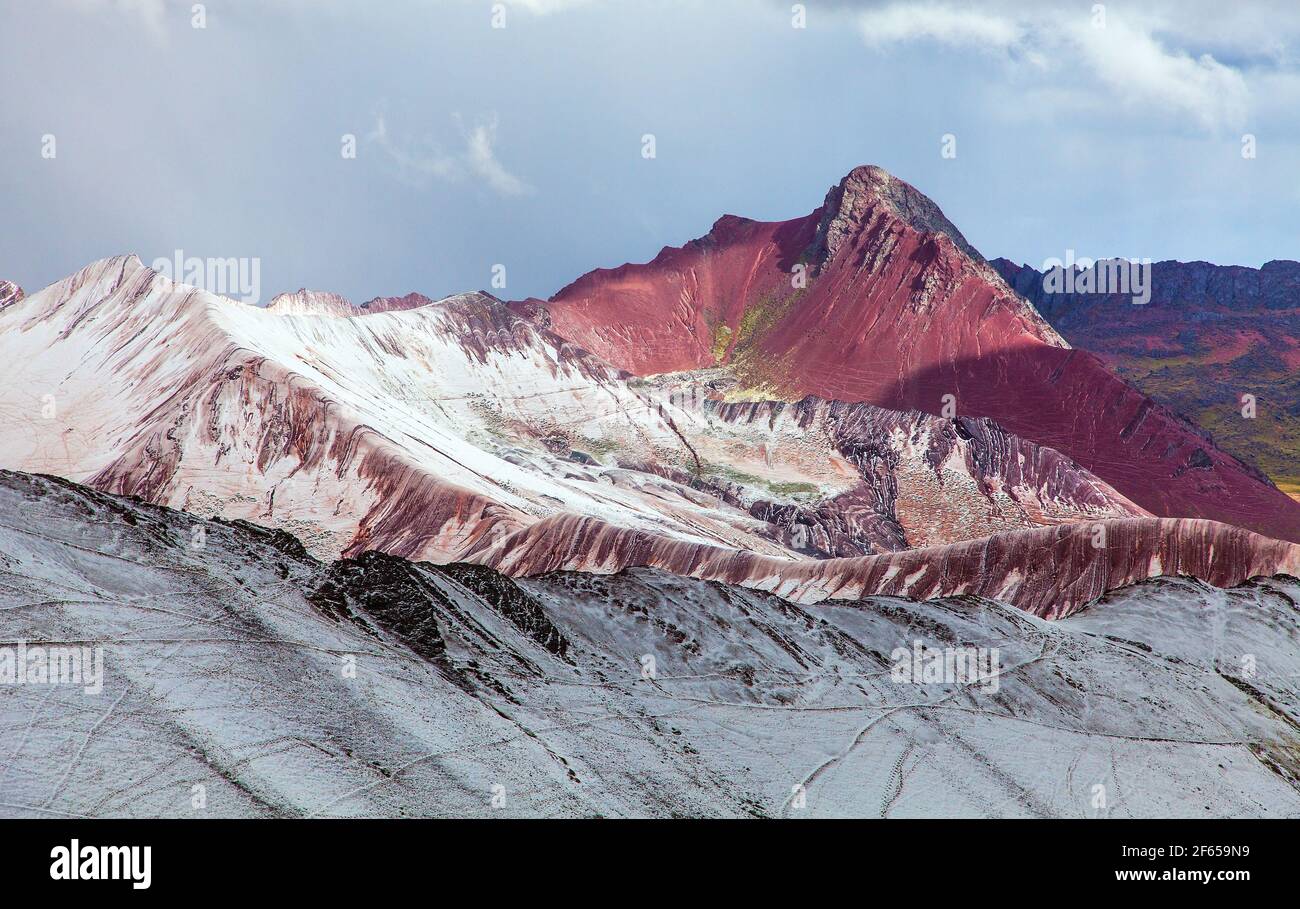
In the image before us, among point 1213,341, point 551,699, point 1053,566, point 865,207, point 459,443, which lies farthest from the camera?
point 1213,341

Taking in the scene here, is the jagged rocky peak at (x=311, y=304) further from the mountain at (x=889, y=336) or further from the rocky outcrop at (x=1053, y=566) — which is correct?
the rocky outcrop at (x=1053, y=566)

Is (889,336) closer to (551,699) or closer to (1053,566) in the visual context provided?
(1053,566)

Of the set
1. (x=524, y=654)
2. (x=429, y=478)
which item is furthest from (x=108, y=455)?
(x=524, y=654)

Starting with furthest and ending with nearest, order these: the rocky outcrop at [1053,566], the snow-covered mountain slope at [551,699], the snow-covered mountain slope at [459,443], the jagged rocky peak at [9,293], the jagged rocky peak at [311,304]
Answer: the jagged rocky peak at [311,304], the jagged rocky peak at [9,293], the snow-covered mountain slope at [459,443], the rocky outcrop at [1053,566], the snow-covered mountain slope at [551,699]

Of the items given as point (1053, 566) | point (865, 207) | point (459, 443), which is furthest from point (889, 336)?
point (1053, 566)

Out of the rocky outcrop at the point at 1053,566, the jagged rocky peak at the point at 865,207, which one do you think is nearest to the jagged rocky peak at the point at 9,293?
the rocky outcrop at the point at 1053,566
